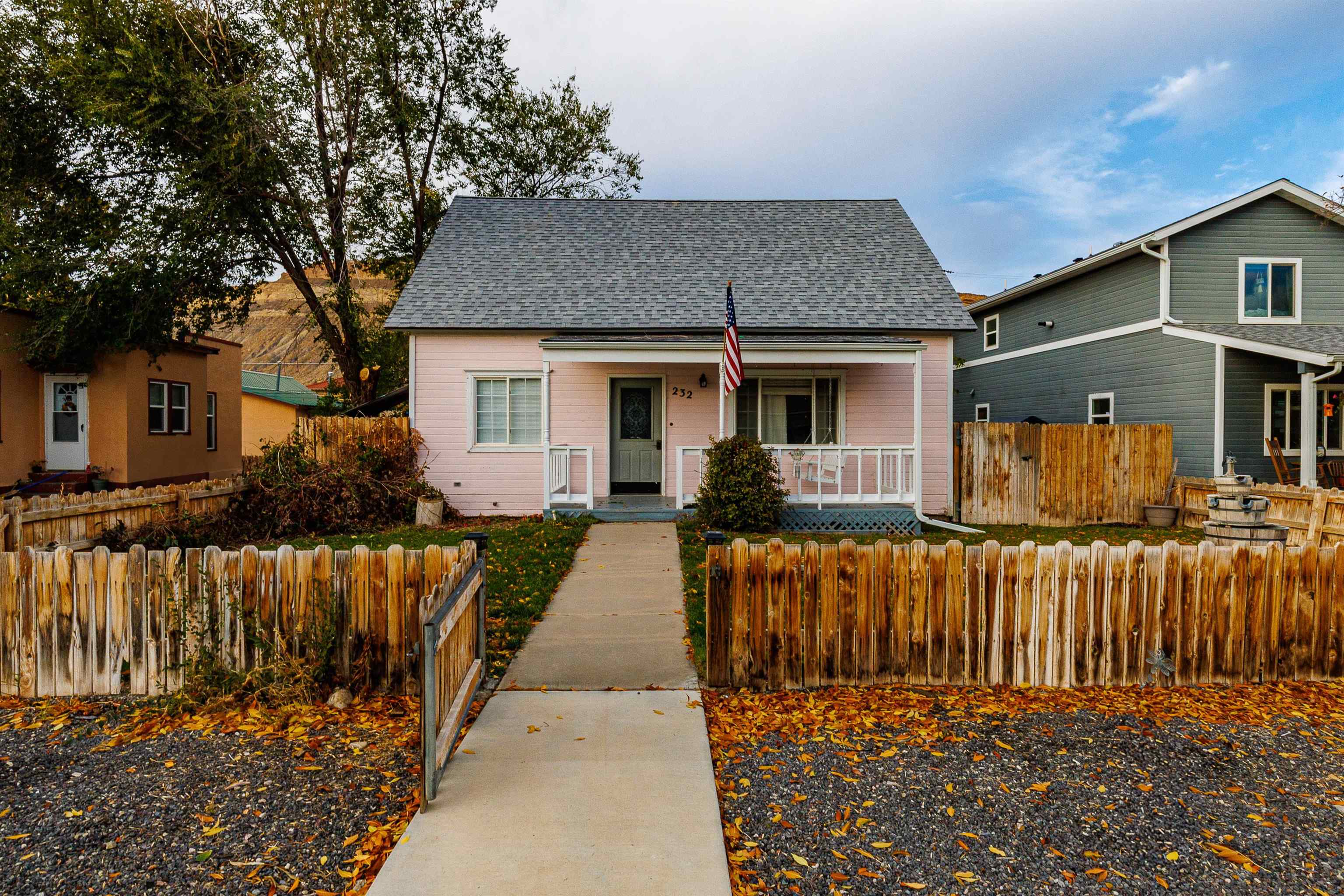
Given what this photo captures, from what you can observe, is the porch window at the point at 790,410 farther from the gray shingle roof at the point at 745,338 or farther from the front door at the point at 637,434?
the front door at the point at 637,434

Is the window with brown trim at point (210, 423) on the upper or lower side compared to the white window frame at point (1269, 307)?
lower

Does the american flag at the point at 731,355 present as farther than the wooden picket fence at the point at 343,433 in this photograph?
No

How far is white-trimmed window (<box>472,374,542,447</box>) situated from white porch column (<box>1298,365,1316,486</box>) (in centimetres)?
1415

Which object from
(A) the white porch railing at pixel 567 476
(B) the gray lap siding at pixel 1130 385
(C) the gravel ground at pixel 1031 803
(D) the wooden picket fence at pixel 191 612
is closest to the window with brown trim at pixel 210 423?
(A) the white porch railing at pixel 567 476

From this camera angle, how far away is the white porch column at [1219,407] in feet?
45.3

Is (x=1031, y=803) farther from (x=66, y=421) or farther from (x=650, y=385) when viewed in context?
(x=66, y=421)

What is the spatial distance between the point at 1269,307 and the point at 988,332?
7893 millimetres

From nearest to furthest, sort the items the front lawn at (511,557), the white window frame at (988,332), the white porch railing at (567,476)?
the front lawn at (511,557) → the white porch railing at (567,476) → the white window frame at (988,332)

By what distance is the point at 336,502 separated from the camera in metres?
11.6

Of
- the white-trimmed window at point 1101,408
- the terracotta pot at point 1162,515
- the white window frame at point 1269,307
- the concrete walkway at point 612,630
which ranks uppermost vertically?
the white window frame at point 1269,307

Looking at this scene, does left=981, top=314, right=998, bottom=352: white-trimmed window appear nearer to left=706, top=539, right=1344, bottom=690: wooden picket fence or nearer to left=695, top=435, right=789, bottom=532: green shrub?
left=695, top=435, right=789, bottom=532: green shrub

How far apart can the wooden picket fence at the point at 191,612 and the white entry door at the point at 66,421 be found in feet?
48.4

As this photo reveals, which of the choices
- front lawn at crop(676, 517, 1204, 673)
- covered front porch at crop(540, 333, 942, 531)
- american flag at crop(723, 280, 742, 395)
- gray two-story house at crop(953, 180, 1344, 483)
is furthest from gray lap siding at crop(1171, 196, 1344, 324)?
american flag at crop(723, 280, 742, 395)

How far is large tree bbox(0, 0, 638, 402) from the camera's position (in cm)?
1361
